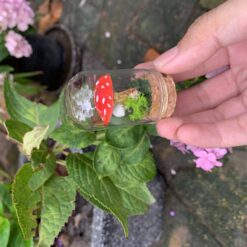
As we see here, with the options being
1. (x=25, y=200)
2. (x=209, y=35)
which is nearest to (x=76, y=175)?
(x=25, y=200)

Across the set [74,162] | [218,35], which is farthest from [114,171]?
[218,35]

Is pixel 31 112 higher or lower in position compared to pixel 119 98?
lower

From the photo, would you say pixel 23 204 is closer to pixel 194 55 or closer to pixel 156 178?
pixel 156 178

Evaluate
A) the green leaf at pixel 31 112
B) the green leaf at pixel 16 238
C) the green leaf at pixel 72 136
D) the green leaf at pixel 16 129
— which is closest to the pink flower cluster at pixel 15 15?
the green leaf at pixel 31 112

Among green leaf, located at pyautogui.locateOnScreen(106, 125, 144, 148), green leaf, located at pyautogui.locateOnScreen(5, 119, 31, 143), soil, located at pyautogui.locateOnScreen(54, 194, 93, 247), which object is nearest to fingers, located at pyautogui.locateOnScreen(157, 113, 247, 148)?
green leaf, located at pyautogui.locateOnScreen(106, 125, 144, 148)

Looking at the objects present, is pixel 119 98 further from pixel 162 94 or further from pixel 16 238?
pixel 16 238
